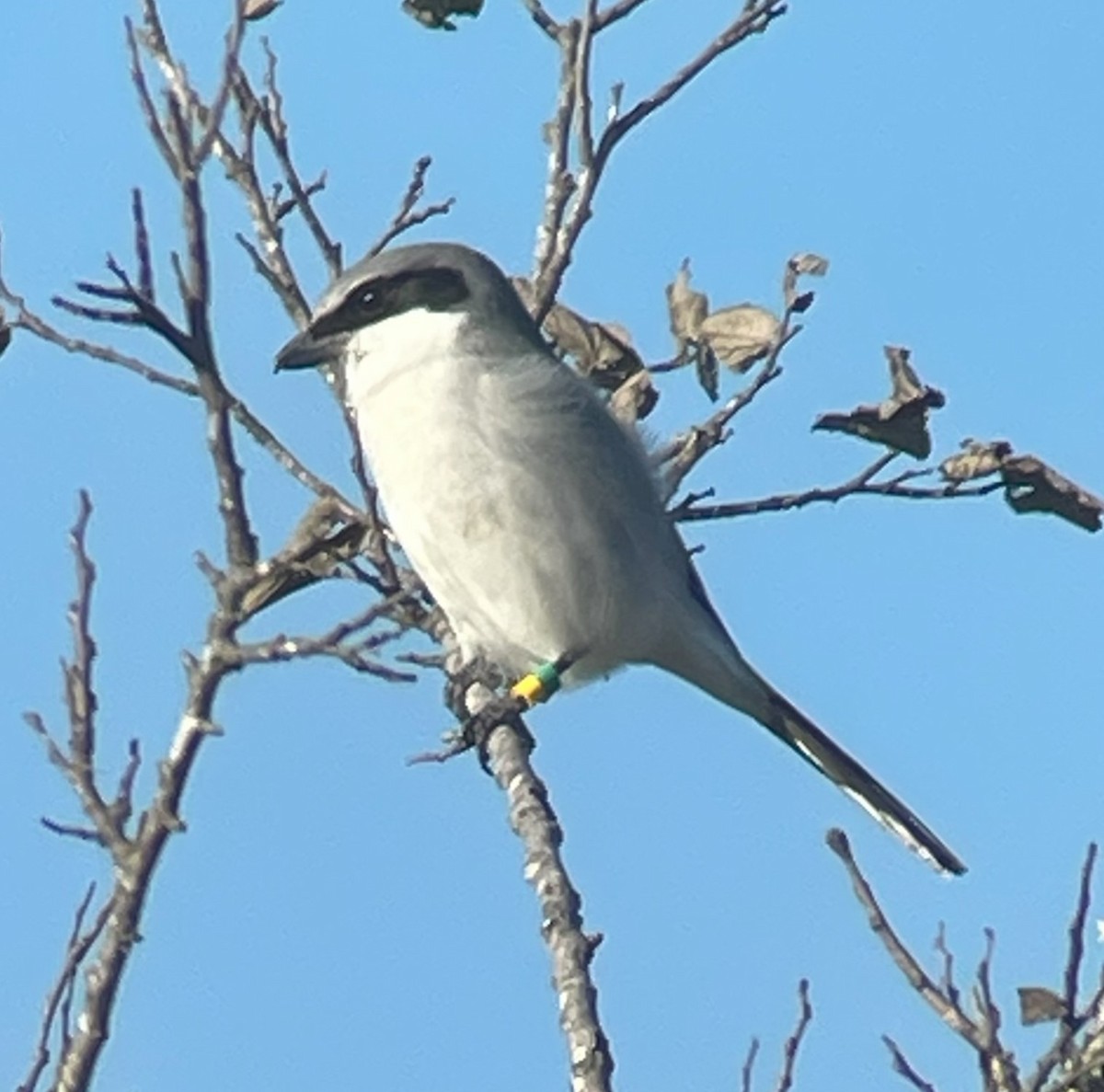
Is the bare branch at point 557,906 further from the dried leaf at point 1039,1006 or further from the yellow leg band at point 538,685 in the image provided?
the dried leaf at point 1039,1006

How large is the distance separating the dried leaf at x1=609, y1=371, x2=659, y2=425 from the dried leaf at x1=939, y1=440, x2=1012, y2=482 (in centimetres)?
61

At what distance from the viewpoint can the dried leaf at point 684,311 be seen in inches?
192

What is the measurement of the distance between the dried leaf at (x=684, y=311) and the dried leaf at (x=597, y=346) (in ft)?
0.41

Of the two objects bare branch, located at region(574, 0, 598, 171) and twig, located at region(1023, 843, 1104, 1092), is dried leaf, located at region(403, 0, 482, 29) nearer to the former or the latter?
bare branch, located at region(574, 0, 598, 171)

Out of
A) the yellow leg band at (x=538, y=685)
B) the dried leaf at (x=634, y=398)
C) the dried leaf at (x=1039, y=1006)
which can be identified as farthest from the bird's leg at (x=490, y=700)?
the dried leaf at (x=1039, y=1006)

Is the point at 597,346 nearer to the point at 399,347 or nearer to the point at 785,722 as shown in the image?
the point at 399,347

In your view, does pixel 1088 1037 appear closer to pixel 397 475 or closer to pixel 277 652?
pixel 277 652

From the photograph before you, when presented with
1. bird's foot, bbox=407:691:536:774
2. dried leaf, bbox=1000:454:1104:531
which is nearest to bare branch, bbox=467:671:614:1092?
bird's foot, bbox=407:691:536:774

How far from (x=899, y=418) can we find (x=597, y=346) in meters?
0.66

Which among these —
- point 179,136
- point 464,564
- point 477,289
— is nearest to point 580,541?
point 464,564

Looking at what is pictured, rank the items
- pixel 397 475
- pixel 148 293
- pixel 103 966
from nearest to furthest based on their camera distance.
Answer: pixel 103 966 → pixel 148 293 → pixel 397 475

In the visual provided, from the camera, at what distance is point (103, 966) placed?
341 cm

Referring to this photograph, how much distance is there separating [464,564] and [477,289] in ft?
2.11

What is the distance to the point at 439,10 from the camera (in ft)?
16.8
